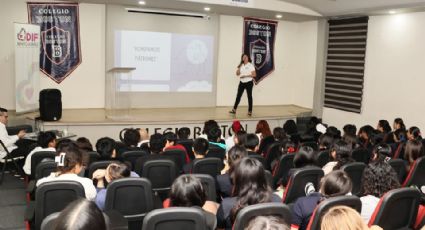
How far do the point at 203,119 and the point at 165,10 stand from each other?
2.91m

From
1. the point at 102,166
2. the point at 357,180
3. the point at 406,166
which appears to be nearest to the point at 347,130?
the point at 406,166

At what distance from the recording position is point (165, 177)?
4281 mm

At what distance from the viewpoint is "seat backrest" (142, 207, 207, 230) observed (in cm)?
245

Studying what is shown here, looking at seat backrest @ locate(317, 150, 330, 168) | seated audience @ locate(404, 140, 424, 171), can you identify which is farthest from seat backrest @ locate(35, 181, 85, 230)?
seated audience @ locate(404, 140, 424, 171)

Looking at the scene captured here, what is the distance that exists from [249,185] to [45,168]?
2054mm

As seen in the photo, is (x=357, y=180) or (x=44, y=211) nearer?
(x=44, y=211)

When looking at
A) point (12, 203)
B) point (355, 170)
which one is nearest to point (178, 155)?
point (355, 170)

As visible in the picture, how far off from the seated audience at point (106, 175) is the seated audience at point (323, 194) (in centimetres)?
136

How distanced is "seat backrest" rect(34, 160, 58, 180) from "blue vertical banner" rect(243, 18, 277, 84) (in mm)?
8084

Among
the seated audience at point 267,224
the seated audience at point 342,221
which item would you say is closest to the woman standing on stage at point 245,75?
the seated audience at point 342,221

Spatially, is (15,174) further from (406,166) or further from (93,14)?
(406,166)

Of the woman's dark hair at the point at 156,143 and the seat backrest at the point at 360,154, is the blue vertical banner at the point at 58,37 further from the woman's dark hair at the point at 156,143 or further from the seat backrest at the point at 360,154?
the seat backrest at the point at 360,154

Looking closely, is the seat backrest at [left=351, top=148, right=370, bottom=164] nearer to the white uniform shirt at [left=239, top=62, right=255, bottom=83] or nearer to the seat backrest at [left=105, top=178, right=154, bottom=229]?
the seat backrest at [left=105, top=178, right=154, bottom=229]

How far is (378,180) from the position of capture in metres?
3.35
